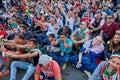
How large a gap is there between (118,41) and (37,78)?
1804 millimetres

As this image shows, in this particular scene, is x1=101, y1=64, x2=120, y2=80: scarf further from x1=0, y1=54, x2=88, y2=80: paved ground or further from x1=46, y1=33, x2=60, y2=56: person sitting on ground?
x1=46, y1=33, x2=60, y2=56: person sitting on ground

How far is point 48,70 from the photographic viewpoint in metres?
3.60

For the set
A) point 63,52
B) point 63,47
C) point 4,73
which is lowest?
point 4,73

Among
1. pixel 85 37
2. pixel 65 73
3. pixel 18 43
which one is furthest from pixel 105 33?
pixel 18 43

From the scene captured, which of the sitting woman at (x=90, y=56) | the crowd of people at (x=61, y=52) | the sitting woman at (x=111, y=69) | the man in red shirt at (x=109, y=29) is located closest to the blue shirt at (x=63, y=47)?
the crowd of people at (x=61, y=52)

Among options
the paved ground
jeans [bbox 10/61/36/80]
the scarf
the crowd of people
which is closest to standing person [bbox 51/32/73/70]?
the crowd of people

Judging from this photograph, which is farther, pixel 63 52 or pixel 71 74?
pixel 63 52

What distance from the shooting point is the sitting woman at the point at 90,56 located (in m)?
4.48

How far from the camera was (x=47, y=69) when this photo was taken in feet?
11.7

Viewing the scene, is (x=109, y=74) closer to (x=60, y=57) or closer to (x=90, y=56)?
(x=90, y=56)

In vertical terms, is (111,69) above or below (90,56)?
above

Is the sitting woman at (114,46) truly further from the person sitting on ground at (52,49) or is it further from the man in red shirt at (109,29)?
the person sitting on ground at (52,49)

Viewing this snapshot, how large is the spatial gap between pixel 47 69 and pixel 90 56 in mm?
1396

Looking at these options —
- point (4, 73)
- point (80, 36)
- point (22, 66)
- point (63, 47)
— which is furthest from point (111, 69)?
point (4, 73)
